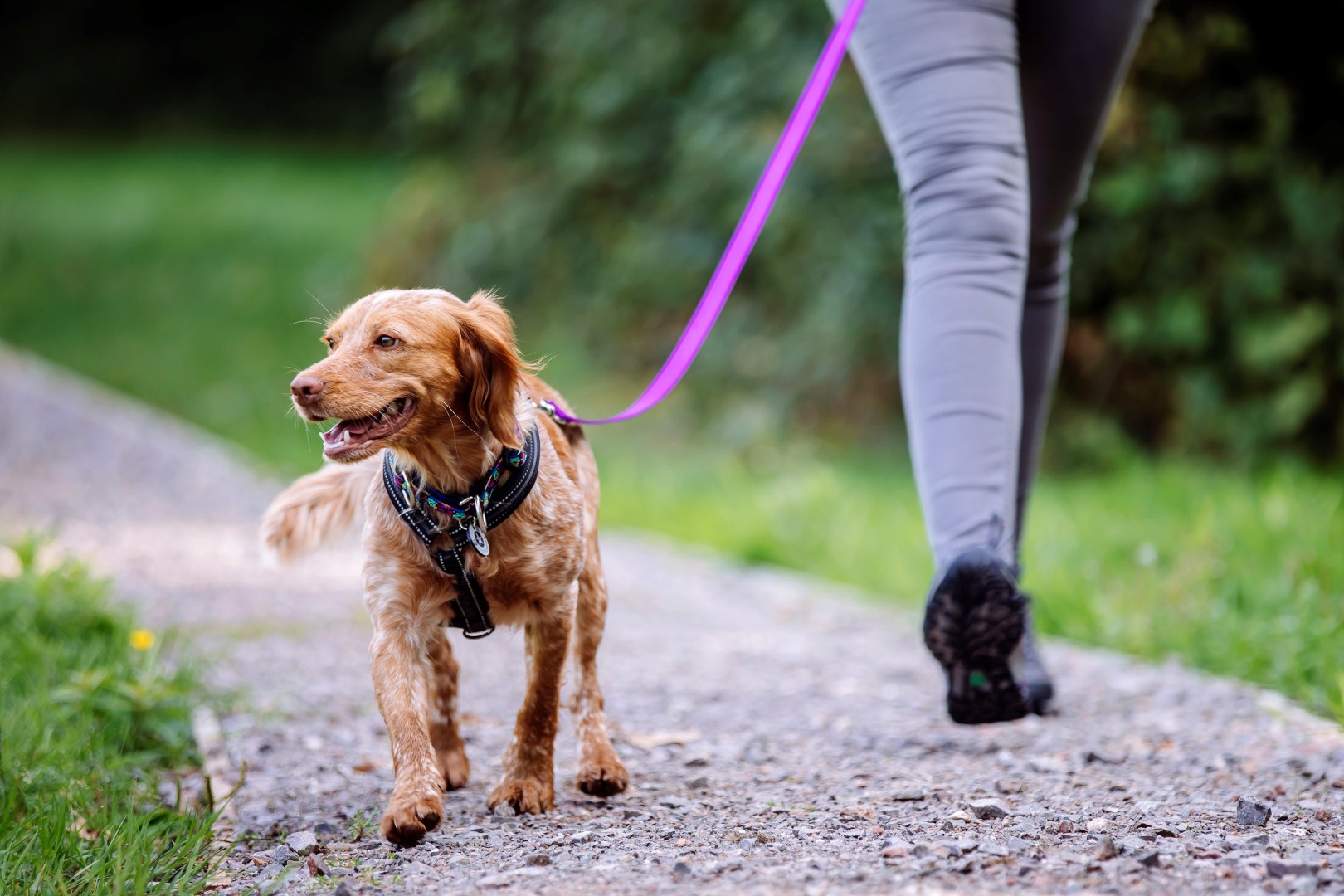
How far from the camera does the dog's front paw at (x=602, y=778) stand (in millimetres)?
2459

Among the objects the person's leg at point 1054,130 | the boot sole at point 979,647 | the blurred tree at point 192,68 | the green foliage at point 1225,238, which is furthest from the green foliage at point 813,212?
the blurred tree at point 192,68

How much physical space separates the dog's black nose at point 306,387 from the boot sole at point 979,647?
1097 mm

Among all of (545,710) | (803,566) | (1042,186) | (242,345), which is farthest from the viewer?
(242,345)

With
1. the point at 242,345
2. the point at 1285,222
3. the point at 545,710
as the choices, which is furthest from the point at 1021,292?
the point at 242,345

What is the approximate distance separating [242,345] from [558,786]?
10392 millimetres

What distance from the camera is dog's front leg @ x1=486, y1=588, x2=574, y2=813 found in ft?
7.76

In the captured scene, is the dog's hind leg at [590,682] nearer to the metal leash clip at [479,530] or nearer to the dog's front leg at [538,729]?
the dog's front leg at [538,729]

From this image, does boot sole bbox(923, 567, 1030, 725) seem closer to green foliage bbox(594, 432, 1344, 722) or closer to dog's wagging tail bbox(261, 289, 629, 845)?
dog's wagging tail bbox(261, 289, 629, 845)

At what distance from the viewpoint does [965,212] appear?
2.48m

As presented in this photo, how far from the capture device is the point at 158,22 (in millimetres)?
22875

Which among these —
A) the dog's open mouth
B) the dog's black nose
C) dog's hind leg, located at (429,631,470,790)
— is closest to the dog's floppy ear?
the dog's open mouth

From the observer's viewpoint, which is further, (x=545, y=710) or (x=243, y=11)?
(x=243, y=11)

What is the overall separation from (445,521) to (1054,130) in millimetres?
1490

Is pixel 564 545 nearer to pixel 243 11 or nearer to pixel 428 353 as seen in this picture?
pixel 428 353
